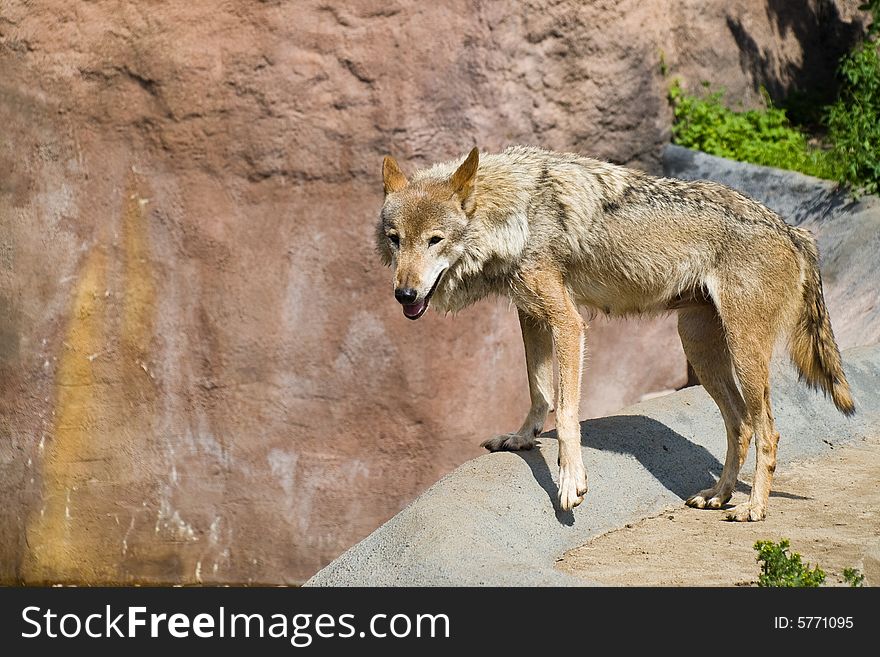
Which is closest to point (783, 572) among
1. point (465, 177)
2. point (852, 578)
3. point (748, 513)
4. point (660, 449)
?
point (852, 578)

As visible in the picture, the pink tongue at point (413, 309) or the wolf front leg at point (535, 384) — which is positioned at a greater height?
the pink tongue at point (413, 309)

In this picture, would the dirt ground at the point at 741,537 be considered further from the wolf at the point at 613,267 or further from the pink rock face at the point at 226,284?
the pink rock face at the point at 226,284

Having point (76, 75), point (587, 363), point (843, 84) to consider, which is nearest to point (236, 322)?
point (76, 75)

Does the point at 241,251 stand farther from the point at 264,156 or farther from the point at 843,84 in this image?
the point at 843,84

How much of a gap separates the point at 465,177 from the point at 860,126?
5.32 metres

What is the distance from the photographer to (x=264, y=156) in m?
9.40

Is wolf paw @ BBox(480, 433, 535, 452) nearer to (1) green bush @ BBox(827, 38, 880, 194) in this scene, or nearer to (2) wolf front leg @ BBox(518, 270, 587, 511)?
(2) wolf front leg @ BBox(518, 270, 587, 511)

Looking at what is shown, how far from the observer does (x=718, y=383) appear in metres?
6.59

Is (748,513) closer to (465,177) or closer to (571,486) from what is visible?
(571,486)

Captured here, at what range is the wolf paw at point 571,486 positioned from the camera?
5.68m

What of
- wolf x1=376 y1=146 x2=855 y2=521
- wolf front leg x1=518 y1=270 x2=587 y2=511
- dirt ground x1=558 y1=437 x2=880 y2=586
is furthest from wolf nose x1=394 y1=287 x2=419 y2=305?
dirt ground x1=558 y1=437 x2=880 y2=586

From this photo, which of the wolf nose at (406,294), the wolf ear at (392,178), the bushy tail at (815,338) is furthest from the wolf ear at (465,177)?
the bushy tail at (815,338)

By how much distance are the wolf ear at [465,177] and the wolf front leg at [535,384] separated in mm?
841
